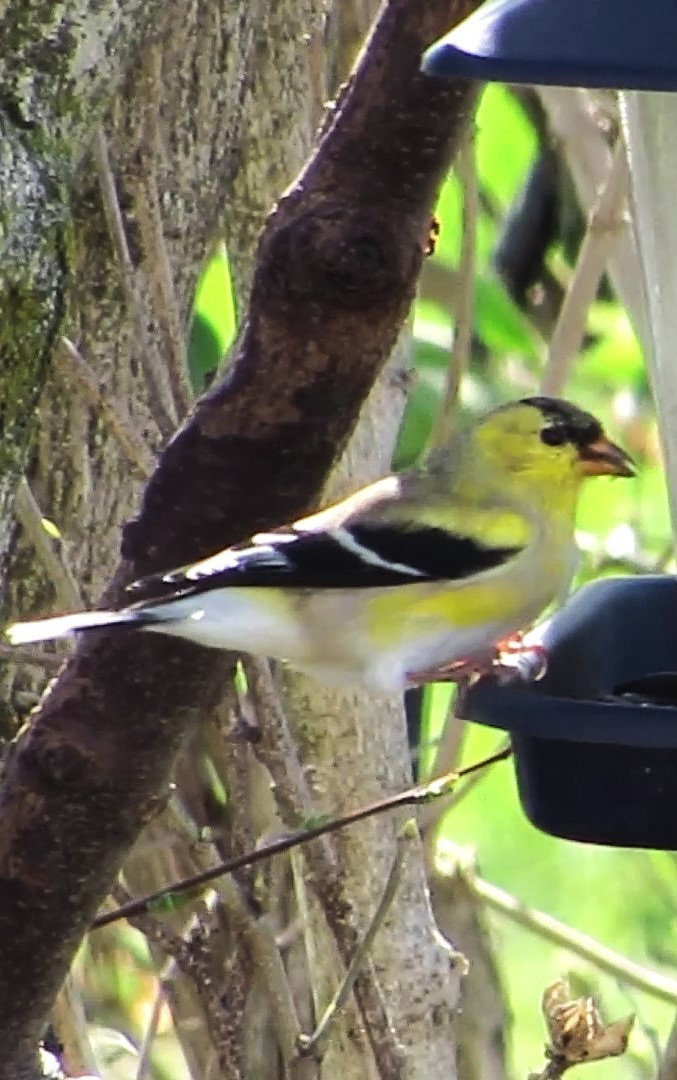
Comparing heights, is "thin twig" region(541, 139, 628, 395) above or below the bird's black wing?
above

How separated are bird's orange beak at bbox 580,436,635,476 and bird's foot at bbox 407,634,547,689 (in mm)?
256

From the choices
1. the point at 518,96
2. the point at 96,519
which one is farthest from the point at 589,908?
the point at 96,519

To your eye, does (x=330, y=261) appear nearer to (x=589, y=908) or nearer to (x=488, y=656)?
(x=488, y=656)

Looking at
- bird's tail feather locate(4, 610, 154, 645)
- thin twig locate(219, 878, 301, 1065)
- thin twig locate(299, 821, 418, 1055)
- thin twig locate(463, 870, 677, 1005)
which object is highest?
bird's tail feather locate(4, 610, 154, 645)

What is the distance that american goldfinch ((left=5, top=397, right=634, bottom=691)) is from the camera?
7.02 ft

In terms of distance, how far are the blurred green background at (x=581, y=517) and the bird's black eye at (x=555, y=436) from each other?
1.44 ft

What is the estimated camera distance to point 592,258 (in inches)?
103

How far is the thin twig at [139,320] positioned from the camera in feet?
6.15

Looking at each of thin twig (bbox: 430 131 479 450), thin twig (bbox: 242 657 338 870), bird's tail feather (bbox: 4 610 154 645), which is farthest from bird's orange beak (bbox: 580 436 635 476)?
bird's tail feather (bbox: 4 610 154 645)

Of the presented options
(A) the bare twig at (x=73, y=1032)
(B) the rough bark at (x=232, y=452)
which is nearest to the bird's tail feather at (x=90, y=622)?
Answer: (B) the rough bark at (x=232, y=452)

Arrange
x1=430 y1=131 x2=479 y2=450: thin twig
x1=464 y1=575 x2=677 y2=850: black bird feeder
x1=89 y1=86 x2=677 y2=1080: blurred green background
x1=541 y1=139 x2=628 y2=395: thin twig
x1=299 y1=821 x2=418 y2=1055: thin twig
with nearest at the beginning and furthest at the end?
x1=464 y1=575 x2=677 y2=850: black bird feeder → x1=299 y1=821 x2=418 y2=1055: thin twig → x1=430 y1=131 x2=479 y2=450: thin twig → x1=541 y1=139 x2=628 y2=395: thin twig → x1=89 y1=86 x2=677 y2=1080: blurred green background

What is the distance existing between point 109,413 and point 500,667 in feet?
1.46

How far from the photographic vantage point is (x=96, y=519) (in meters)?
2.26

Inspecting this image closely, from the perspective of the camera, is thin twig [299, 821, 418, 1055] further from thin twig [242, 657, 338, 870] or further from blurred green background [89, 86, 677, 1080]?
blurred green background [89, 86, 677, 1080]
